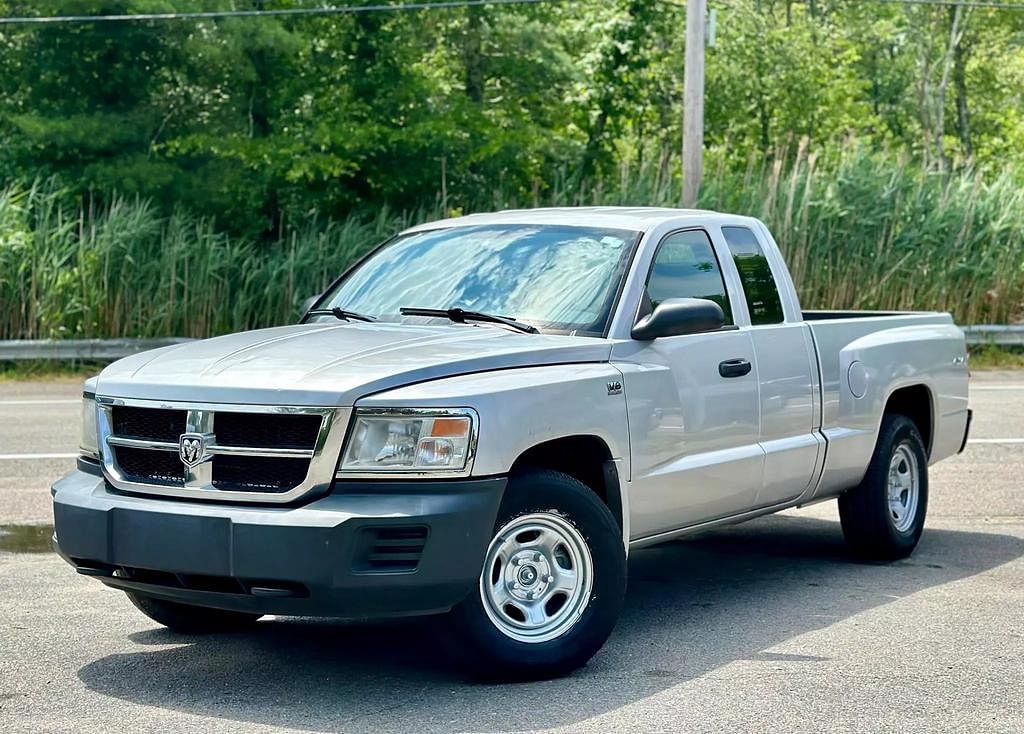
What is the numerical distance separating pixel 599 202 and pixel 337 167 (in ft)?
13.7

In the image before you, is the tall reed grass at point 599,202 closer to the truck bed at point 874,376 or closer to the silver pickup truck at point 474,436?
the truck bed at point 874,376

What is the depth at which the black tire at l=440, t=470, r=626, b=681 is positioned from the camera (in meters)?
5.45

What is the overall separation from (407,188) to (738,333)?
1738 cm

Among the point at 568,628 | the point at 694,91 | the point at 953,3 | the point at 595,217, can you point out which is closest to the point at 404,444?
the point at 568,628

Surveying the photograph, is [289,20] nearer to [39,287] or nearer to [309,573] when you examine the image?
[39,287]

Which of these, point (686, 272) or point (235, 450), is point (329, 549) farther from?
point (686, 272)

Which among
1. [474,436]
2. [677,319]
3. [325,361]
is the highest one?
[677,319]

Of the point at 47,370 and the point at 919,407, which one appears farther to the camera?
the point at 47,370

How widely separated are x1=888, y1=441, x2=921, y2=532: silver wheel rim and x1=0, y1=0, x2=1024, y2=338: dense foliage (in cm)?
1165

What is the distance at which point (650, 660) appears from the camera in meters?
5.93

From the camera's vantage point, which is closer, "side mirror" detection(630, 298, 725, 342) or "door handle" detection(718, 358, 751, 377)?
"side mirror" detection(630, 298, 725, 342)

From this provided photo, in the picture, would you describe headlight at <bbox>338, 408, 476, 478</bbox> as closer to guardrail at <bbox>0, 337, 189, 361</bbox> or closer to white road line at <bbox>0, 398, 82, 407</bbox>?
white road line at <bbox>0, 398, 82, 407</bbox>

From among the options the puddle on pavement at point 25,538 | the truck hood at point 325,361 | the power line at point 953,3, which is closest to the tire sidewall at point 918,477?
the truck hood at point 325,361

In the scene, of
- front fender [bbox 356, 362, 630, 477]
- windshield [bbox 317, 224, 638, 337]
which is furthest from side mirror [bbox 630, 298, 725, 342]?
front fender [bbox 356, 362, 630, 477]
